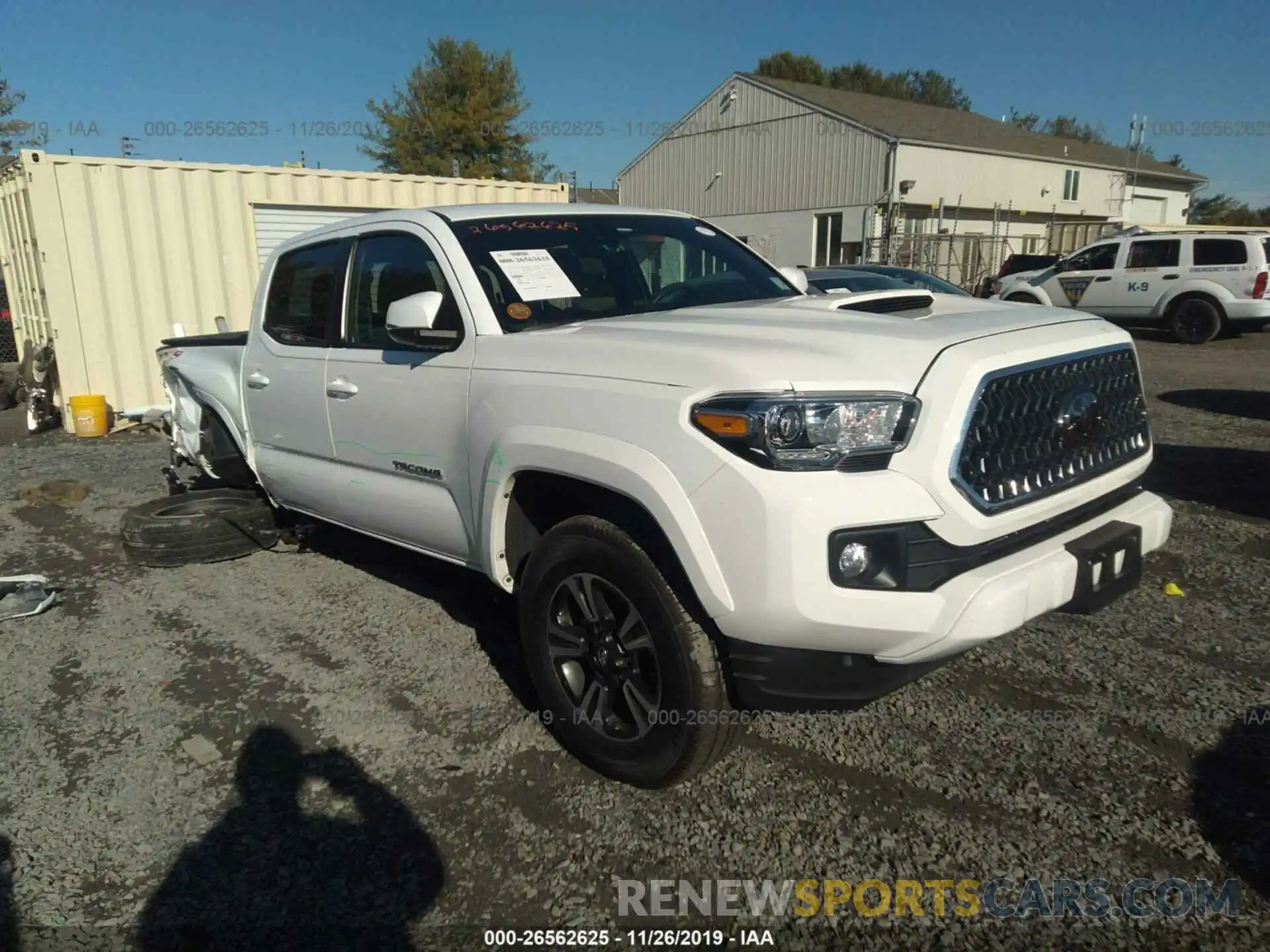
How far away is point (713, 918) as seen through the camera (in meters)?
2.42

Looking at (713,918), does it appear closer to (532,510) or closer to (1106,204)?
(532,510)

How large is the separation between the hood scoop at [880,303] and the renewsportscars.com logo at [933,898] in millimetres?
1829

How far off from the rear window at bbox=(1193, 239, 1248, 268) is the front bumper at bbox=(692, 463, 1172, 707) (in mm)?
16771

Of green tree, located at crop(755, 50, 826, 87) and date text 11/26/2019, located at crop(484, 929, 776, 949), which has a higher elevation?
green tree, located at crop(755, 50, 826, 87)

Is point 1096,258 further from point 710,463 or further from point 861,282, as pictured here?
point 710,463

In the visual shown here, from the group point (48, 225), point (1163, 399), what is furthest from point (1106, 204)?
point (48, 225)

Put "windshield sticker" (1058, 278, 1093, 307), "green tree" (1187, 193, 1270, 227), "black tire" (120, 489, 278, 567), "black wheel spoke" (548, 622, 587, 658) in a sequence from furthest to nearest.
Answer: "green tree" (1187, 193, 1270, 227), "windshield sticker" (1058, 278, 1093, 307), "black tire" (120, 489, 278, 567), "black wheel spoke" (548, 622, 587, 658)

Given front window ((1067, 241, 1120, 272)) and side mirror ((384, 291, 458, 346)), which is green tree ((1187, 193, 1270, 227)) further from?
side mirror ((384, 291, 458, 346))

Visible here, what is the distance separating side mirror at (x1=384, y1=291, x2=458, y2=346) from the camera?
10.6 ft

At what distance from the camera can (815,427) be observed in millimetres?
2367

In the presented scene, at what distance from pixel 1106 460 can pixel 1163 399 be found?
852cm

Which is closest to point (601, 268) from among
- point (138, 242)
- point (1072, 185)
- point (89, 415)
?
point (89, 415)

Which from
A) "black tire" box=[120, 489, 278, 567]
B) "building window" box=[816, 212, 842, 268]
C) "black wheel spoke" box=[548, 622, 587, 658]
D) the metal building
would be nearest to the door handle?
"black wheel spoke" box=[548, 622, 587, 658]

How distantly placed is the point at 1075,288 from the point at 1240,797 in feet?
56.5
